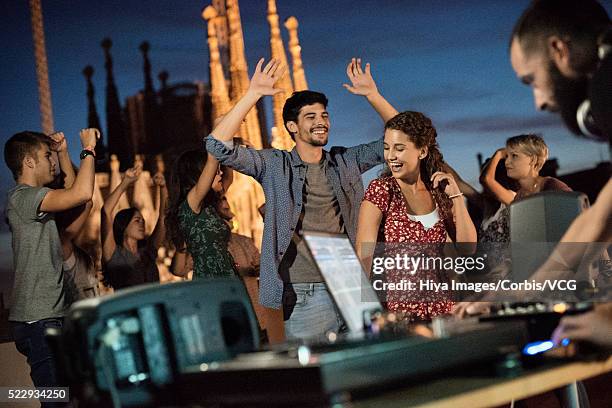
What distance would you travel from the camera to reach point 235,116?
9.83 ft

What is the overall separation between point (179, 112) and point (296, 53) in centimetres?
168

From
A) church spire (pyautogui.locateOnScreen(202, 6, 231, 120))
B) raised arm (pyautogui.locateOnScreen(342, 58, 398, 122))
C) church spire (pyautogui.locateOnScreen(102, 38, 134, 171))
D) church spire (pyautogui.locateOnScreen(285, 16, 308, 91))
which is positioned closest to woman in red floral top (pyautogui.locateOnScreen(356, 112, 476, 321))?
raised arm (pyautogui.locateOnScreen(342, 58, 398, 122))

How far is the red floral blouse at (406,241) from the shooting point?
270cm

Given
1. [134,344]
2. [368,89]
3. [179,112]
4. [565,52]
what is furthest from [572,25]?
[179,112]

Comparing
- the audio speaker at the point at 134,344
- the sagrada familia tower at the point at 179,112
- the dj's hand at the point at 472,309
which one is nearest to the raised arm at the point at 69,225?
the sagrada familia tower at the point at 179,112

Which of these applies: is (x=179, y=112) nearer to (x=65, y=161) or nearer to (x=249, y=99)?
(x=65, y=161)

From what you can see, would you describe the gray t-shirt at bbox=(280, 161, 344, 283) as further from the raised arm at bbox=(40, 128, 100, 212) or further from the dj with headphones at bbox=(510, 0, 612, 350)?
the dj with headphones at bbox=(510, 0, 612, 350)

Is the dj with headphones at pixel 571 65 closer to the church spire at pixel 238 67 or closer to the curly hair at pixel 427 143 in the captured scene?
the curly hair at pixel 427 143

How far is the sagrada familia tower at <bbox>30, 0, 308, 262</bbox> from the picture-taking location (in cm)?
541

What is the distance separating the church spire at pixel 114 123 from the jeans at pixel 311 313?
10.2ft

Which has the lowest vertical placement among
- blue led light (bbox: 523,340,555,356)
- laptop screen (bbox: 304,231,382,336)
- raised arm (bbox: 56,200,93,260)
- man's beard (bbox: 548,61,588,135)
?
blue led light (bbox: 523,340,555,356)

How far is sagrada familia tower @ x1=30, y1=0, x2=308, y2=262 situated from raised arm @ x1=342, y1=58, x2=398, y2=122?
1739 mm

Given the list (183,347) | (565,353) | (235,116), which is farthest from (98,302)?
(235,116)

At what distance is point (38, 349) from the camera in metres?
2.88
